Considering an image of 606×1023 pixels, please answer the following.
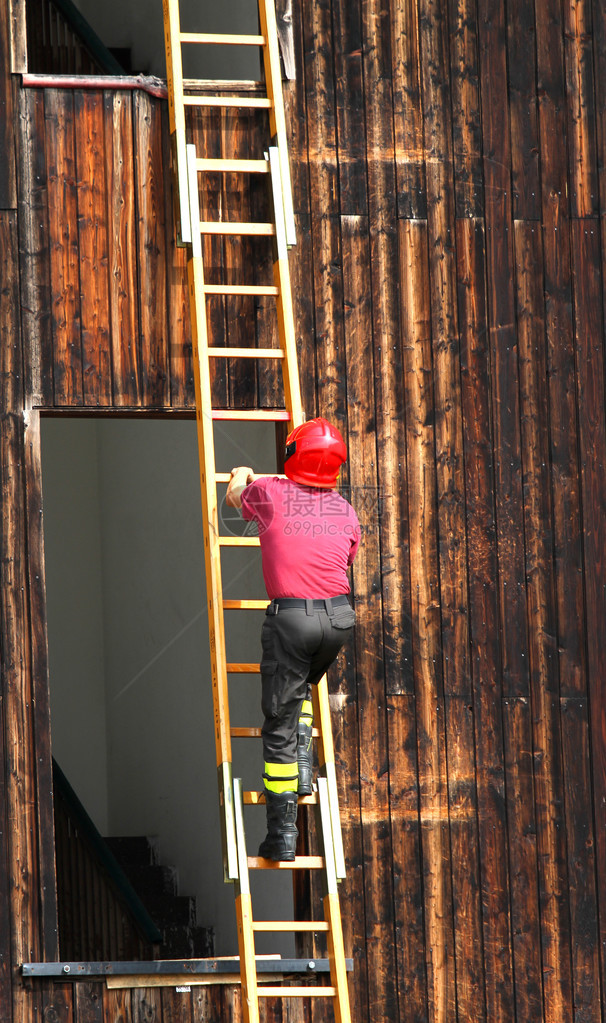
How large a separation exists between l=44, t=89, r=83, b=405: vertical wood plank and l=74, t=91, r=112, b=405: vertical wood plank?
0.10 feet

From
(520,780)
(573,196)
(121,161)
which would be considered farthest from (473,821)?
(121,161)

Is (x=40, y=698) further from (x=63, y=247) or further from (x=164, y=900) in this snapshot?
(x=164, y=900)

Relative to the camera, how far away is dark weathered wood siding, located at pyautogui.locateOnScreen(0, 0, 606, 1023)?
6.78m

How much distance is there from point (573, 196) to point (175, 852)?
6.35m

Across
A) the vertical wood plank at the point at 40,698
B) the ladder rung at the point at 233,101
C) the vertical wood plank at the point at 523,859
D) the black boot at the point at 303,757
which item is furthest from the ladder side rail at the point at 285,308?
the vertical wood plank at the point at 523,859

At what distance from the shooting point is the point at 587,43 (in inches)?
291

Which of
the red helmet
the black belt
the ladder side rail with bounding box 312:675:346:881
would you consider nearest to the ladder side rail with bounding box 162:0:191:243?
the red helmet

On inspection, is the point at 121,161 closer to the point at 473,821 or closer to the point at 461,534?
the point at 461,534

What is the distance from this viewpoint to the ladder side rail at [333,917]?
228 inches

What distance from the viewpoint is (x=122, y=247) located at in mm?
6879

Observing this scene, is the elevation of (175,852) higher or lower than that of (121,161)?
lower

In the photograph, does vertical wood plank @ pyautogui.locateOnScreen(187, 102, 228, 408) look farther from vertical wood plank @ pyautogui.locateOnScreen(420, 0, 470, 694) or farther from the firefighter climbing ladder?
vertical wood plank @ pyautogui.locateOnScreen(420, 0, 470, 694)

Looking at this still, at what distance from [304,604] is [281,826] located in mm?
988

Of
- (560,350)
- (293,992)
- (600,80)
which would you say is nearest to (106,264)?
(560,350)
